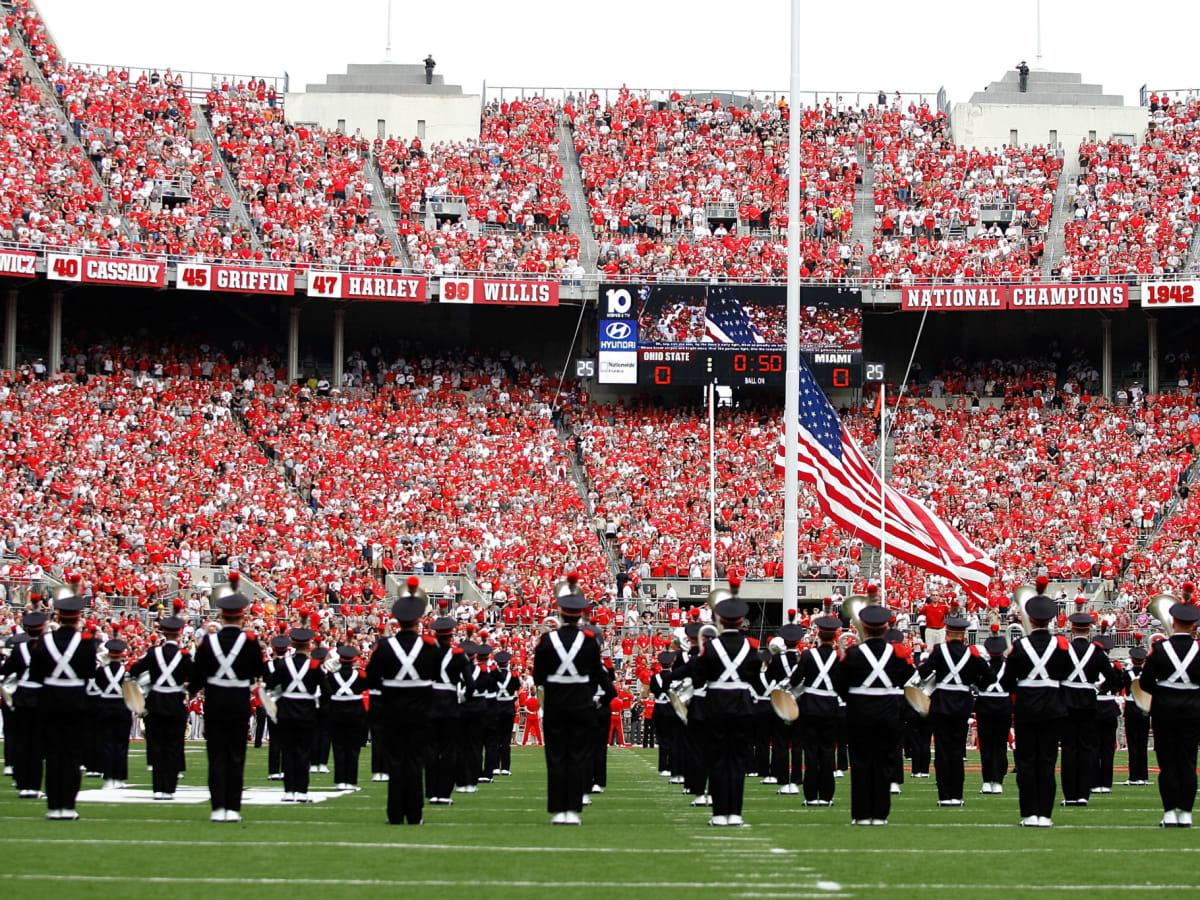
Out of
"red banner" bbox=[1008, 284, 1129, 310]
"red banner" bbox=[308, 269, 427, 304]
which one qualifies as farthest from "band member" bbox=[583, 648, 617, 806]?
"red banner" bbox=[1008, 284, 1129, 310]

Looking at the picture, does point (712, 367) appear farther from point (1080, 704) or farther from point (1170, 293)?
point (1080, 704)

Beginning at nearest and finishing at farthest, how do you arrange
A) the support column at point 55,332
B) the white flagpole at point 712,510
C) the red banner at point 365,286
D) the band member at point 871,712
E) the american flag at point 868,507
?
1. the band member at point 871,712
2. the american flag at point 868,507
3. the white flagpole at point 712,510
4. the support column at point 55,332
5. the red banner at point 365,286

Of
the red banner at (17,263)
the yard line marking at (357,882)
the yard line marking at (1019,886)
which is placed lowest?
the yard line marking at (357,882)

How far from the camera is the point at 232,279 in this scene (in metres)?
41.2

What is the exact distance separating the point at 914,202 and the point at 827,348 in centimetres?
635

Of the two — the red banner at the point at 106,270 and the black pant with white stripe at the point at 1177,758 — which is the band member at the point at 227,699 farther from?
the red banner at the point at 106,270

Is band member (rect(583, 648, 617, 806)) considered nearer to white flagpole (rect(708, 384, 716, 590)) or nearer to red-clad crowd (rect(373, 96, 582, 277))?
white flagpole (rect(708, 384, 716, 590))

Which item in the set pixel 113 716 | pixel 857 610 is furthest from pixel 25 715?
pixel 857 610

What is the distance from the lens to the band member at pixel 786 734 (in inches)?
647

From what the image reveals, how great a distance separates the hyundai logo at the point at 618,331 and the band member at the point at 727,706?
96.7ft

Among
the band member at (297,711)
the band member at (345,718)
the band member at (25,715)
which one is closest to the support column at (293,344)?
the band member at (345,718)

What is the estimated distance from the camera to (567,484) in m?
40.9

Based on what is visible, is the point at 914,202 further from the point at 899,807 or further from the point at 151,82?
the point at 899,807

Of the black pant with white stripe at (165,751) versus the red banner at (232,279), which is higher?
the red banner at (232,279)
